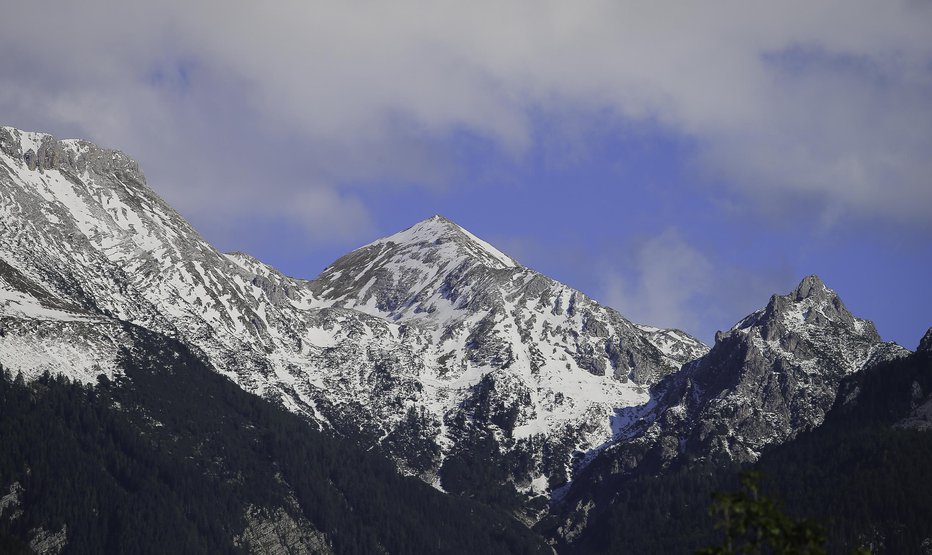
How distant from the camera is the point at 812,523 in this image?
54.4 meters

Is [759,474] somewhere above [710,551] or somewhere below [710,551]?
above

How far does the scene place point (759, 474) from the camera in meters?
57.4

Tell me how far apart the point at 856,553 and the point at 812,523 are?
3.85 m

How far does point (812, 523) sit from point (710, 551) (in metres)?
4.20

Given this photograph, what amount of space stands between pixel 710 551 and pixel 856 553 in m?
6.85

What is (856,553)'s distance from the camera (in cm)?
5684

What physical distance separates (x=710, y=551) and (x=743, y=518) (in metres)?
2.54

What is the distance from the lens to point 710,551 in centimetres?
5466

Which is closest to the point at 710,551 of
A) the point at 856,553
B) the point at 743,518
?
the point at 743,518

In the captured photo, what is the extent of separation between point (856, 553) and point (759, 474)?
5.09 meters

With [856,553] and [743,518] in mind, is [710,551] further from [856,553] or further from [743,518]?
[856,553]

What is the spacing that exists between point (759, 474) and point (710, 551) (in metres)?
4.64
